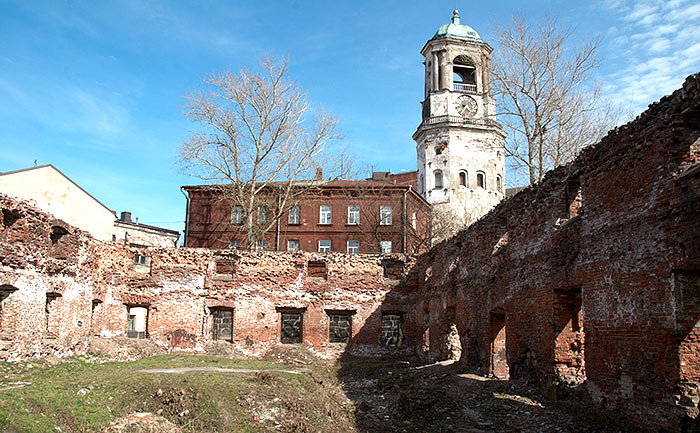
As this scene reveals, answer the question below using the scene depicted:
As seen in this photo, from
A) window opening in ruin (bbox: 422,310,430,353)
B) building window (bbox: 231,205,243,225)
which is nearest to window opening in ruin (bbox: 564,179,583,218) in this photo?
window opening in ruin (bbox: 422,310,430,353)

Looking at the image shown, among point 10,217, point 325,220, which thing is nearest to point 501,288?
point 10,217

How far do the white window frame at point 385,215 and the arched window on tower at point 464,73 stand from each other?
37.6 ft

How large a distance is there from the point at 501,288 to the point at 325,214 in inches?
996

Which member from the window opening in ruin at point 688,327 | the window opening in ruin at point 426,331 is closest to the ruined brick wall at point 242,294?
the window opening in ruin at point 426,331

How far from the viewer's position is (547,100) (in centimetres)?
2292

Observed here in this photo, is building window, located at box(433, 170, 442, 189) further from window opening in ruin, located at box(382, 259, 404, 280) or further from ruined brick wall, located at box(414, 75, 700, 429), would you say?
ruined brick wall, located at box(414, 75, 700, 429)

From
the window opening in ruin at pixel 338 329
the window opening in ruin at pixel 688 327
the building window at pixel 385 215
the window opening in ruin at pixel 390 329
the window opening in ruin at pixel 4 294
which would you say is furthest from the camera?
the building window at pixel 385 215

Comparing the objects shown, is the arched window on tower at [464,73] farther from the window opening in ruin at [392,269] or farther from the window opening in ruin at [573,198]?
the window opening in ruin at [573,198]

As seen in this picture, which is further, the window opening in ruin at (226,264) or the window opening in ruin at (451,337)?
the window opening in ruin at (226,264)

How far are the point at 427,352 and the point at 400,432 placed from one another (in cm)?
1056

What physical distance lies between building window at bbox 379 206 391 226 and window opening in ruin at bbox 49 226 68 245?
22.2 m

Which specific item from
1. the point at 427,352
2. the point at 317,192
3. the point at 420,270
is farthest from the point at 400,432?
the point at 317,192

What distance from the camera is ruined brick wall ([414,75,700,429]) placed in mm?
6934

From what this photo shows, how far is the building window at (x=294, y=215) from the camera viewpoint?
37.6m
